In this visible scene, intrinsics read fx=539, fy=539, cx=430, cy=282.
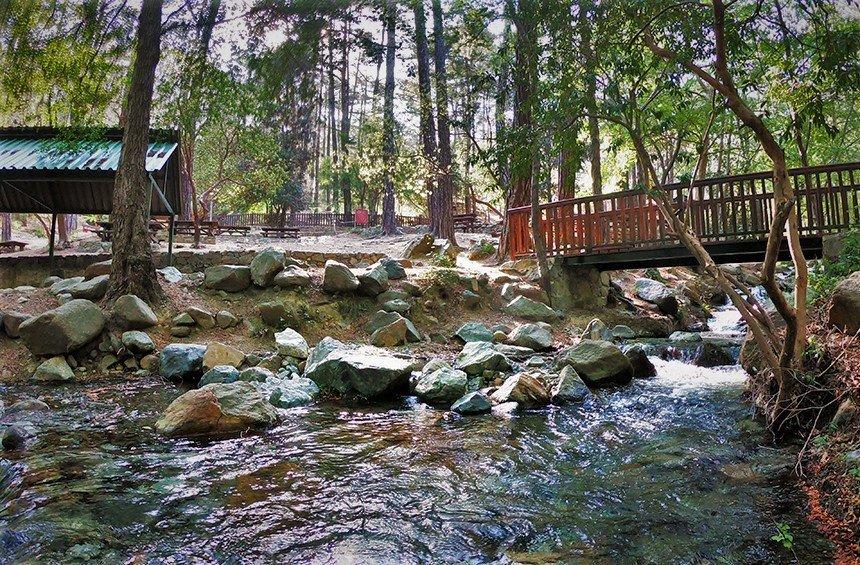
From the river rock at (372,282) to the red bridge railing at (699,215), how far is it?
4160mm

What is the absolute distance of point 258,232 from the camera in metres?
24.5

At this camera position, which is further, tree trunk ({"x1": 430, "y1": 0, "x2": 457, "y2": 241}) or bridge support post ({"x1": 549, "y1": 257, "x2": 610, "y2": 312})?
tree trunk ({"x1": 430, "y1": 0, "x2": 457, "y2": 241})

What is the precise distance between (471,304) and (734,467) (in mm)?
7063

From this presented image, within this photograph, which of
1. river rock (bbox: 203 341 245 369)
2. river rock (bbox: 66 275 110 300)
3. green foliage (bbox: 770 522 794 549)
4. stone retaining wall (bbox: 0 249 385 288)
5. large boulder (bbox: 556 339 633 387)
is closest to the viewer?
green foliage (bbox: 770 522 794 549)

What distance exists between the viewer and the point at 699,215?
10.8 m

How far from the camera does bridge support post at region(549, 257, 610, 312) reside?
11938 millimetres

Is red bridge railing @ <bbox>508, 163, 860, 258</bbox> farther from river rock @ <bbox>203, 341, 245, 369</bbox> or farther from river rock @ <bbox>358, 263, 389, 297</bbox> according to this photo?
river rock @ <bbox>203, 341, 245, 369</bbox>

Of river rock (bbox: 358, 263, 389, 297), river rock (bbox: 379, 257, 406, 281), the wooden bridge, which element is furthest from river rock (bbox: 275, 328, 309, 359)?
the wooden bridge

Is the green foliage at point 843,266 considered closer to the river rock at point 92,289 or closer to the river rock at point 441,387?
the river rock at point 441,387

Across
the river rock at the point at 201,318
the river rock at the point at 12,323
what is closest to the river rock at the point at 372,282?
the river rock at the point at 201,318

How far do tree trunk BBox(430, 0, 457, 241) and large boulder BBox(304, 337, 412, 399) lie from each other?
355 inches

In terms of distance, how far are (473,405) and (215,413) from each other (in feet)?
8.67

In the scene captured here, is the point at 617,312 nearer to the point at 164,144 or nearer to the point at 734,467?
the point at 734,467

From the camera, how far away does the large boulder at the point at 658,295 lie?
42.9 feet
